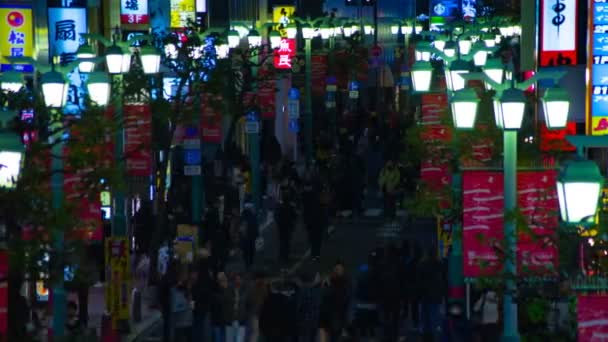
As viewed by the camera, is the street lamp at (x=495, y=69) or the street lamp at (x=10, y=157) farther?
the street lamp at (x=495, y=69)

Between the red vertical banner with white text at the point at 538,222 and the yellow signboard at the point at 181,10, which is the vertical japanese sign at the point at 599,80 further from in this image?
the yellow signboard at the point at 181,10

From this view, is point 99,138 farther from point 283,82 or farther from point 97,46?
point 283,82

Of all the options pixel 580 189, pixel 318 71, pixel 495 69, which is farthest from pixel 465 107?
pixel 318 71

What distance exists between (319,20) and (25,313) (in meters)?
53.0

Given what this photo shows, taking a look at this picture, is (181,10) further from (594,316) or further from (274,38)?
(594,316)

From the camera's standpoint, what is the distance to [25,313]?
1684 centimetres

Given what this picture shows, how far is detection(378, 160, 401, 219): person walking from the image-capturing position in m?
40.1

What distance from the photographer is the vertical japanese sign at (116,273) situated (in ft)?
85.3

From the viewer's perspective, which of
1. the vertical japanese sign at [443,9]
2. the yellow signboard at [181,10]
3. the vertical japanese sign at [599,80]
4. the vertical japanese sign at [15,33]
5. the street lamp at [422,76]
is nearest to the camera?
the vertical japanese sign at [599,80]

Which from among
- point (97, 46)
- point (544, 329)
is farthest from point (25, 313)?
point (97, 46)

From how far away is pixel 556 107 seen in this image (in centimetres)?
1708

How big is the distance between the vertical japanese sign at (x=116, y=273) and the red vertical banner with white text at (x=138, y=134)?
1.21 m

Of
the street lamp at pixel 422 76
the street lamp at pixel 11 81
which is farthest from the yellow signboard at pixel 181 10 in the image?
the street lamp at pixel 11 81

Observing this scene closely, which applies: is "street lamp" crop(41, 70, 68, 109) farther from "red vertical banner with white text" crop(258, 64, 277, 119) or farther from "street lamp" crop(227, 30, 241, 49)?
"red vertical banner with white text" crop(258, 64, 277, 119)
